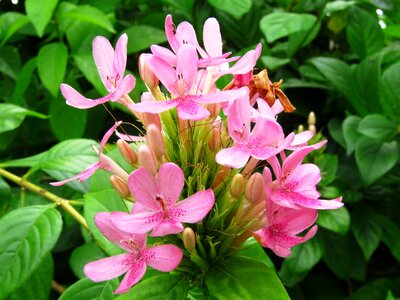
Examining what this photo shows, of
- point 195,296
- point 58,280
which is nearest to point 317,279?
point 58,280

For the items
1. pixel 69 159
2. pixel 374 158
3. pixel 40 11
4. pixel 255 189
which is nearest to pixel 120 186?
pixel 255 189

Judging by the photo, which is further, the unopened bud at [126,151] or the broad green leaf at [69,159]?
the broad green leaf at [69,159]

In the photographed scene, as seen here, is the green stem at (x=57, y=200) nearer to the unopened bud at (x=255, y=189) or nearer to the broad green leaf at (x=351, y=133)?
the unopened bud at (x=255, y=189)

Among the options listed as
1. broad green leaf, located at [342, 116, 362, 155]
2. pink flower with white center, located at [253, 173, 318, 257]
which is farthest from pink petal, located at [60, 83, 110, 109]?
broad green leaf, located at [342, 116, 362, 155]

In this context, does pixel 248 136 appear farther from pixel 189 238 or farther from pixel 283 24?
pixel 283 24

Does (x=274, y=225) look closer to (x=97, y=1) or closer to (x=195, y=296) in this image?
(x=195, y=296)

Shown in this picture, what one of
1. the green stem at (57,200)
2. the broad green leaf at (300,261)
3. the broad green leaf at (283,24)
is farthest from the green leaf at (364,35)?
the green stem at (57,200)

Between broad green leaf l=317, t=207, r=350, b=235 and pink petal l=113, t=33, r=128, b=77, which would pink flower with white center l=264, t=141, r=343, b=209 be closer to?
pink petal l=113, t=33, r=128, b=77
